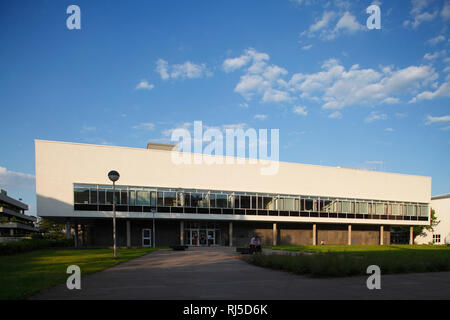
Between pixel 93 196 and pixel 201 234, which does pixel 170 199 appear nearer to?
pixel 201 234


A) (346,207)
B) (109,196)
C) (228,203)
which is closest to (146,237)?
(109,196)

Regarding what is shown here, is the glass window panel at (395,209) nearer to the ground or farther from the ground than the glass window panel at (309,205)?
nearer to the ground

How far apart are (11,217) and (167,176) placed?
6367cm

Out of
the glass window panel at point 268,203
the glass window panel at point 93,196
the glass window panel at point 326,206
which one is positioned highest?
the glass window panel at point 93,196

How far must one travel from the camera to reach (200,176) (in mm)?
39219

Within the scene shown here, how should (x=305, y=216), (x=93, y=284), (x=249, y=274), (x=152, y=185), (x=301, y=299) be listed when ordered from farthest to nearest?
(x=305, y=216), (x=152, y=185), (x=249, y=274), (x=93, y=284), (x=301, y=299)

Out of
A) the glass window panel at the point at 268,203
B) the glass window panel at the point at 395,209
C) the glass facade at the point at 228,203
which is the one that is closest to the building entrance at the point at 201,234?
the glass facade at the point at 228,203

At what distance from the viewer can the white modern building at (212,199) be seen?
34531mm

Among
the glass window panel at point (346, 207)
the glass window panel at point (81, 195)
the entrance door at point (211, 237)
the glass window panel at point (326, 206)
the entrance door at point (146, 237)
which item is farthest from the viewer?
the glass window panel at point (346, 207)

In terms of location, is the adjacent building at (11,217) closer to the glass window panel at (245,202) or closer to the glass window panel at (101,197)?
the glass window panel at (101,197)

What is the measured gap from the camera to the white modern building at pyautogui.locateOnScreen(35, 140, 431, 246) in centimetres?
3453
